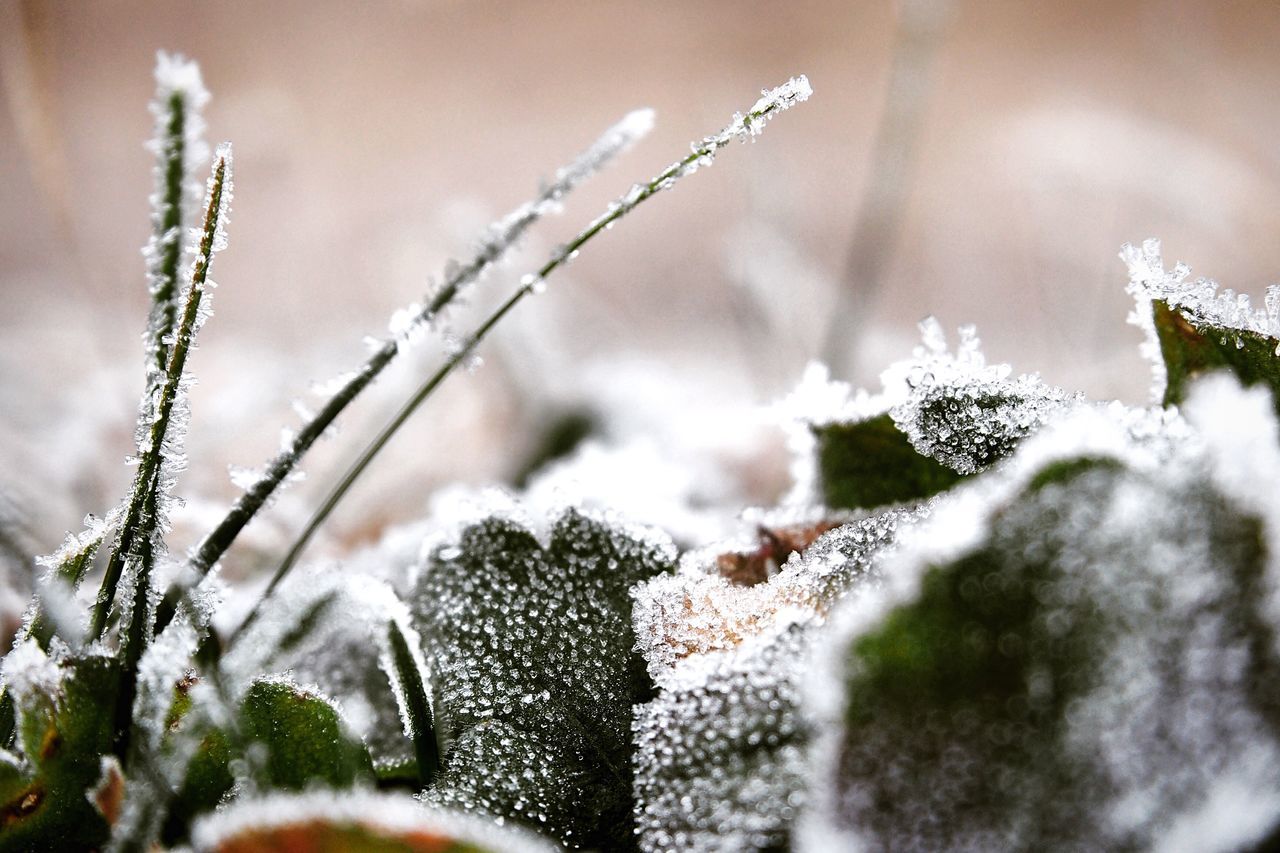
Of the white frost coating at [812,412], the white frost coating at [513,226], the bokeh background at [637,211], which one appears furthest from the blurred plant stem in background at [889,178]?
the white frost coating at [513,226]

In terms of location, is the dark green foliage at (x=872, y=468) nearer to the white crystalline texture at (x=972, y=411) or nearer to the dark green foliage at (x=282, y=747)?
the white crystalline texture at (x=972, y=411)

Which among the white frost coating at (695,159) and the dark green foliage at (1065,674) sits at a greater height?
the white frost coating at (695,159)

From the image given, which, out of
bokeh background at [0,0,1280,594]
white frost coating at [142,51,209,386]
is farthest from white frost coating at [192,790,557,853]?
bokeh background at [0,0,1280,594]

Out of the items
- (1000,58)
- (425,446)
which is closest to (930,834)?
(425,446)

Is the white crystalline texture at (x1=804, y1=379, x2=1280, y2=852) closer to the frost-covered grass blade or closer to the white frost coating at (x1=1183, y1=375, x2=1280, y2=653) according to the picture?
the white frost coating at (x1=1183, y1=375, x2=1280, y2=653)

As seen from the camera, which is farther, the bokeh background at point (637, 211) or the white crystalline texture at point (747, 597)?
the bokeh background at point (637, 211)

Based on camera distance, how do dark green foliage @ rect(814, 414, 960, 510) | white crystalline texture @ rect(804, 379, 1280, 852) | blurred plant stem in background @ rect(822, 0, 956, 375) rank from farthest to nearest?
blurred plant stem in background @ rect(822, 0, 956, 375), dark green foliage @ rect(814, 414, 960, 510), white crystalline texture @ rect(804, 379, 1280, 852)
